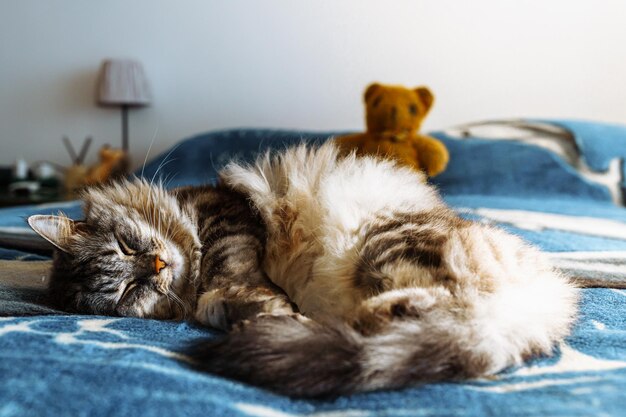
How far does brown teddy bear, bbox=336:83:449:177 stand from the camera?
214 cm

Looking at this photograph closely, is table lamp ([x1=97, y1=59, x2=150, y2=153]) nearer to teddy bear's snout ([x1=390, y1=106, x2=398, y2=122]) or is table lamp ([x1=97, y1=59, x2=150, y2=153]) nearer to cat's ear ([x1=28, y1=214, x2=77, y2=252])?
teddy bear's snout ([x1=390, y1=106, x2=398, y2=122])

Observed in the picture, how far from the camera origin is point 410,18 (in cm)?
308

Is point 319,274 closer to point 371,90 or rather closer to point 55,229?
point 55,229

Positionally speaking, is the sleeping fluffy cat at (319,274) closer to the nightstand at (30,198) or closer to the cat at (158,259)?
Result: the cat at (158,259)

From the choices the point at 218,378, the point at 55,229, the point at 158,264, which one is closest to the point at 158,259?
the point at 158,264

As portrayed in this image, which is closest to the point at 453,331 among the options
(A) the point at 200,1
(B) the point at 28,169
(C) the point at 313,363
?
(C) the point at 313,363

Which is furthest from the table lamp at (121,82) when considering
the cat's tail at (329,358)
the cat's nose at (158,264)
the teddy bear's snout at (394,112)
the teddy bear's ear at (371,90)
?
the cat's tail at (329,358)

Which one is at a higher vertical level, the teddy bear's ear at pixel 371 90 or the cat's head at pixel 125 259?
the teddy bear's ear at pixel 371 90

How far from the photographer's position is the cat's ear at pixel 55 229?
1270mm

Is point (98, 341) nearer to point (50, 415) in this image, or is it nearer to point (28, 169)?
point (50, 415)

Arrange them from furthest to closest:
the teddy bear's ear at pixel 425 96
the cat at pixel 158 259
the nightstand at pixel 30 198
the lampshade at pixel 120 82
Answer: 1. the lampshade at pixel 120 82
2. the nightstand at pixel 30 198
3. the teddy bear's ear at pixel 425 96
4. the cat at pixel 158 259

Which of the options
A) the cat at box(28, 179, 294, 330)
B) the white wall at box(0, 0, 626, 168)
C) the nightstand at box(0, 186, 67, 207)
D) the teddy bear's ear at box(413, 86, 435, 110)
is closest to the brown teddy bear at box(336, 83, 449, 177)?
the teddy bear's ear at box(413, 86, 435, 110)

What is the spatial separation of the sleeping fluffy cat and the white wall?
1.81m

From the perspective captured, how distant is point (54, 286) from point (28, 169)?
8.99ft
